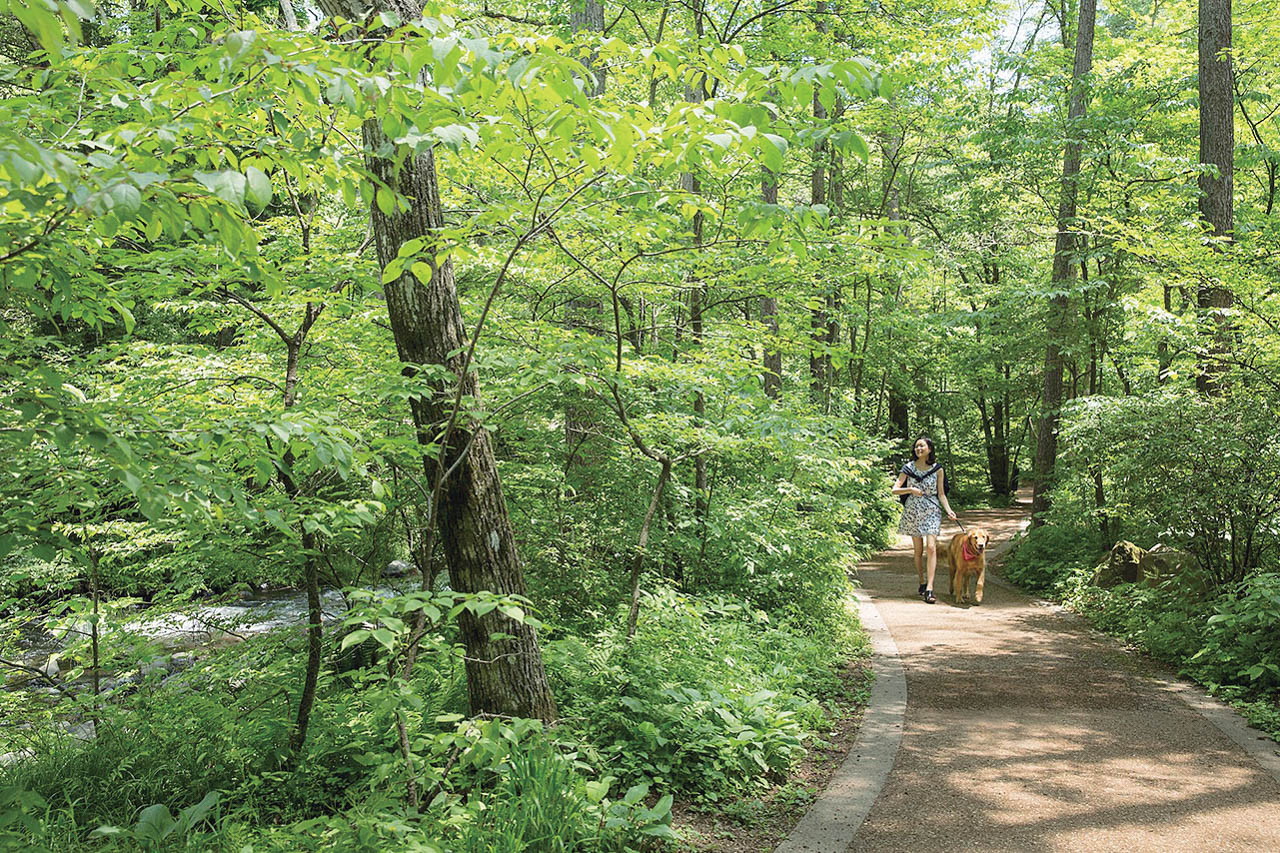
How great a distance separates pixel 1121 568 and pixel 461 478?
827cm

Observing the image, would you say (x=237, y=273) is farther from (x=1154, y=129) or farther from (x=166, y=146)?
(x=1154, y=129)

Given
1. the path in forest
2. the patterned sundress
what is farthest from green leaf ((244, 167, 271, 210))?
the patterned sundress

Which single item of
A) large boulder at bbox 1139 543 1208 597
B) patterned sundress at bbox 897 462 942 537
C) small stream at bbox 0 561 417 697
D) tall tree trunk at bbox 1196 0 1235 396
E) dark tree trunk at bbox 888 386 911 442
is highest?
tall tree trunk at bbox 1196 0 1235 396

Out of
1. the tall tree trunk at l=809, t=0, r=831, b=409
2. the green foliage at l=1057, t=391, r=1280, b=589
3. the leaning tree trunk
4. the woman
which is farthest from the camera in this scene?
the tall tree trunk at l=809, t=0, r=831, b=409

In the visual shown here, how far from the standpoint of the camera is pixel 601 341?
188 inches

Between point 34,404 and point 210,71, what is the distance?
145cm

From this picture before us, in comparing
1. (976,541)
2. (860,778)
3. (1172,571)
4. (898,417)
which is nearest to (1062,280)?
(976,541)

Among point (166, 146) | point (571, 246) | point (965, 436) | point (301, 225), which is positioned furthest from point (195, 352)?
point (965, 436)

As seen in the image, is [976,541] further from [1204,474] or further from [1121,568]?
[1204,474]

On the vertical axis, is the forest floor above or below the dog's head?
below

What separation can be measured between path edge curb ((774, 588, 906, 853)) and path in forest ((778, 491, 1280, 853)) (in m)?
0.01

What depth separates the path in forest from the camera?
375 centimetres

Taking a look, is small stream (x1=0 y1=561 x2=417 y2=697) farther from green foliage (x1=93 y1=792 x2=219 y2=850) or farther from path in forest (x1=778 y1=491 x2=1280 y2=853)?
path in forest (x1=778 y1=491 x2=1280 y2=853)

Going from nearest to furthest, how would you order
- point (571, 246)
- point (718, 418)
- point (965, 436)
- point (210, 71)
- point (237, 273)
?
point (210, 71), point (237, 273), point (571, 246), point (718, 418), point (965, 436)
